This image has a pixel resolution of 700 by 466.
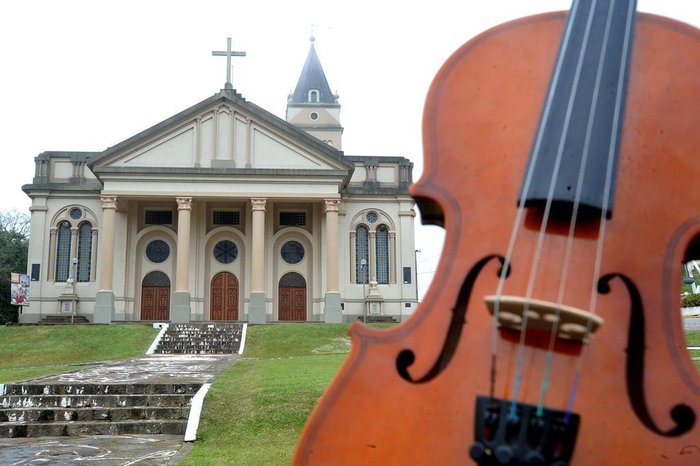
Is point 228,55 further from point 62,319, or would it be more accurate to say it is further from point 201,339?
point 62,319

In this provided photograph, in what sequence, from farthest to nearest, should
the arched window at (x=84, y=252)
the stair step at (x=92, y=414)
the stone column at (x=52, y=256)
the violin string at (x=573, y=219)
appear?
A: the arched window at (x=84, y=252) < the stone column at (x=52, y=256) < the stair step at (x=92, y=414) < the violin string at (x=573, y=219)

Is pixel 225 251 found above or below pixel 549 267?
above

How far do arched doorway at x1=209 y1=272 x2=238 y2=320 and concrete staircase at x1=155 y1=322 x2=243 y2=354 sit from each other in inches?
143

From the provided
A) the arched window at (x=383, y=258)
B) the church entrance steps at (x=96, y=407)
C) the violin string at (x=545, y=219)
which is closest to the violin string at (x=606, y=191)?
the violin string at (x=545, y=219)

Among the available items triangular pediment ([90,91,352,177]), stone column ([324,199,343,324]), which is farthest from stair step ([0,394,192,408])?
triangular pediment ([90,91,352,177])

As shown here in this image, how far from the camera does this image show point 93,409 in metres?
8.14

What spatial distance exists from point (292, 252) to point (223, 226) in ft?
9.47

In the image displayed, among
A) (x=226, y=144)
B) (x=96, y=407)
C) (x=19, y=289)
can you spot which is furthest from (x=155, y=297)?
(x=96, y=407)

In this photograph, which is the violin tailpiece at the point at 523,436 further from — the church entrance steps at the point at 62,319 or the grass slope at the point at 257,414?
the church entrance steps at the point at 62,319

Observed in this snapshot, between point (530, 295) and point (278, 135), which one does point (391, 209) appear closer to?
point (278, 135)

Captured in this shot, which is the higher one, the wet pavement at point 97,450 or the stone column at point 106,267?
the stone column at point 106,267

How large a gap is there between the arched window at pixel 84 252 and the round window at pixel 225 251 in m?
4.80

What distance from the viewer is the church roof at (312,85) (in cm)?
5103

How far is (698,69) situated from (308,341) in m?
17.1
